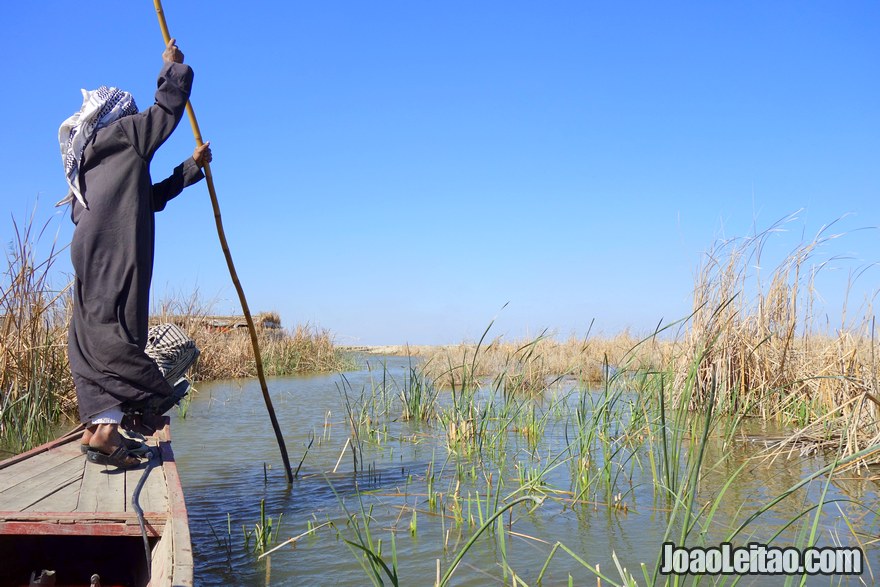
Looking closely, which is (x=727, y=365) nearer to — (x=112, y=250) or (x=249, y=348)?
(x=112, y=250)

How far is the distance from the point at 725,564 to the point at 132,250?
9.42 feet

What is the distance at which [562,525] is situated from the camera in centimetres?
373

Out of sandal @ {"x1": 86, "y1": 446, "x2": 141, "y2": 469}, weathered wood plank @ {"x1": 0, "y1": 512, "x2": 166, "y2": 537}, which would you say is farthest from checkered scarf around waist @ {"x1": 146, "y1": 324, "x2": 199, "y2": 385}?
weathered wood plank @ {"x1": 0, "y1": 512, "x2": 166, "y2": 537}

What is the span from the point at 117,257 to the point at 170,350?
2.04 feet

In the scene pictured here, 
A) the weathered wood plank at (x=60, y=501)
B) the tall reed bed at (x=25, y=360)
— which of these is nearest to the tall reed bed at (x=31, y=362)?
the tall reed bed at (x=25, y=360)

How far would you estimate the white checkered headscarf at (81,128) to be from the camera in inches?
122

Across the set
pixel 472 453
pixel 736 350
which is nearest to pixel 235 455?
pixel 472 453

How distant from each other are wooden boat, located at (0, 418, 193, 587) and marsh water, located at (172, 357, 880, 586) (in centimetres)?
50

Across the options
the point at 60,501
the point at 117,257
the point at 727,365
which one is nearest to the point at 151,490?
the point at 60,501

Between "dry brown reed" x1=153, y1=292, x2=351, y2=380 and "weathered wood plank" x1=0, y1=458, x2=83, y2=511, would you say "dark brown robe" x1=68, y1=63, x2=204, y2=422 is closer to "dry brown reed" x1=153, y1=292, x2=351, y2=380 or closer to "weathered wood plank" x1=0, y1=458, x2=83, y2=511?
"weathered wood plank" x1=0, y1=458, x2=83, y2=511

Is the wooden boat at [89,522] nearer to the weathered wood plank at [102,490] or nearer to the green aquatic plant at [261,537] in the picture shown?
the weathered wood plank at [102,490]

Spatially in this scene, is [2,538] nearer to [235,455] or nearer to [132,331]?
[132,331]

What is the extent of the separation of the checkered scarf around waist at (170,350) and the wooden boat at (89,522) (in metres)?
0.48

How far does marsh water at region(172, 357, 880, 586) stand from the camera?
315 centimetres
